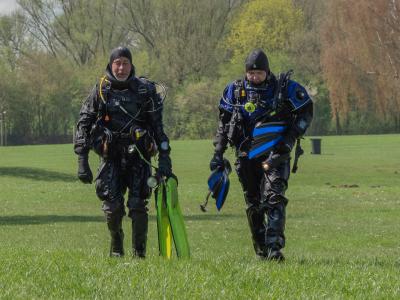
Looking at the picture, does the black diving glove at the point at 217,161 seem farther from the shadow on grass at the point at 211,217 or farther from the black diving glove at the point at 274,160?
the shadow on grass at the point at 211,217

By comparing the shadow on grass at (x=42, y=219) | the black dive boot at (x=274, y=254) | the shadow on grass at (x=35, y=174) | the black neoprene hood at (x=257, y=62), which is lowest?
the shadow on grass at (x=35, y=174)

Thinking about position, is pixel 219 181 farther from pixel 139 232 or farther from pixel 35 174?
pixel 35 174

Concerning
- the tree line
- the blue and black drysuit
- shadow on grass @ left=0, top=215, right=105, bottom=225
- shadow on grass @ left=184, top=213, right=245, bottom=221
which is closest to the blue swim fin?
the blue and black drysuit

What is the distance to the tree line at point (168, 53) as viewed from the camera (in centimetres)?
8294

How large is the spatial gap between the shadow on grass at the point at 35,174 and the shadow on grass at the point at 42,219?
15.7m

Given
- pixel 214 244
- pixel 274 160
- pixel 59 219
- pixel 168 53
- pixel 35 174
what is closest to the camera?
pixel 274 160

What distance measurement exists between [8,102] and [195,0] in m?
23.3

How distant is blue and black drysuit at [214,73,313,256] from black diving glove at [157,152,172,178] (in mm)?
554

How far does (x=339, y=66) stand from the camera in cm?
5044

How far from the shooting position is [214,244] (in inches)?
548

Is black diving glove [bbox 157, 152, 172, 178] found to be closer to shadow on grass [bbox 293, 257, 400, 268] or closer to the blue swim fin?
the blue swim fin

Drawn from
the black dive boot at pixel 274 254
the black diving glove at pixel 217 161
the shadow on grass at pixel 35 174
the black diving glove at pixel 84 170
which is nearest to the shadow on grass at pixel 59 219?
the black diving glove at pixel 217 161

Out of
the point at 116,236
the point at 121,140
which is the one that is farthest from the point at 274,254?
the point at 121,140

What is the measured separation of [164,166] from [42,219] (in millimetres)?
12186
